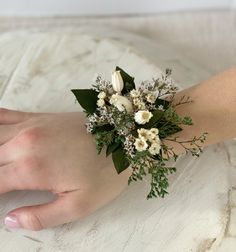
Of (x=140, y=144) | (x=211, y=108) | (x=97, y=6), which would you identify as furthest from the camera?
(x=97, y=6)

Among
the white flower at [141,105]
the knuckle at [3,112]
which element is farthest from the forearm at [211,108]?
the knuckle at [3,112]

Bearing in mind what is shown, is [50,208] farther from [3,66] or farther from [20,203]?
A: [3,66]

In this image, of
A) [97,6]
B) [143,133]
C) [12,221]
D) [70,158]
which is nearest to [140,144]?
[143,133]

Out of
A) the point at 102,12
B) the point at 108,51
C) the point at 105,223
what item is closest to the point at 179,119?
the point at 105,223

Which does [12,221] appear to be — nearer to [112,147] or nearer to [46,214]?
[46,214]

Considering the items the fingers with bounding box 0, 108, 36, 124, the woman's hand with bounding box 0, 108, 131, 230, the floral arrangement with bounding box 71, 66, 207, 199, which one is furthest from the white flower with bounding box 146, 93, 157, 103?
the fingers with bounding box 0, 108, 36, 124

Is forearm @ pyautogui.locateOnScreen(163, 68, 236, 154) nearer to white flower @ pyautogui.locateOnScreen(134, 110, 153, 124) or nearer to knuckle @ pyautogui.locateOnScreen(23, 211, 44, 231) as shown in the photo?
white flower @ pyautogui.locateOnScreen(134, 110, 153, 124)

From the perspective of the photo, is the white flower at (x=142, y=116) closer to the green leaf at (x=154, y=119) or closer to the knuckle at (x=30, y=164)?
the green leaf at (x=154, y=119)

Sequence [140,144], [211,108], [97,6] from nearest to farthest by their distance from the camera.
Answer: [140,144] → [211,108] → [97,6]
